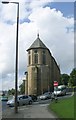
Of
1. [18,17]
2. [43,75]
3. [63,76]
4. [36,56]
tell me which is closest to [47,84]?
[43,75]

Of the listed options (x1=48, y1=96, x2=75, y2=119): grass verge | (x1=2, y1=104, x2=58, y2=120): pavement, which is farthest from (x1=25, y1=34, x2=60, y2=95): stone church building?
(x1=2, y1=104, x2=58, y2=120): pavement

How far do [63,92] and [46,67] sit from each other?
5182 centimetres

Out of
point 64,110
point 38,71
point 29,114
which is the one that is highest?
point 38,71

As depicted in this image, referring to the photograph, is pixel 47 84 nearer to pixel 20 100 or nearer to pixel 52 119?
pixel 20 100

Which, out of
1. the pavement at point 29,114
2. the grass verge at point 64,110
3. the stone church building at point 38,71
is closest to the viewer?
the grass verge at point 64,110

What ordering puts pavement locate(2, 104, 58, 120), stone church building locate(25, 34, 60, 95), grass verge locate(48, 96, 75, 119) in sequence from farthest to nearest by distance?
stone church building locate(25, 34, 60, 95)
pavement locate(2, 104, 58, 120)
grass verge locate(48, 96, 75, 119)

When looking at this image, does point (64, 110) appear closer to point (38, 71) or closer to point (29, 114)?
point (29, 114)

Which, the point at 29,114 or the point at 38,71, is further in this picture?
the point at 38,71

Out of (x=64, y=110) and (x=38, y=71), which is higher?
(x=38, y=71)

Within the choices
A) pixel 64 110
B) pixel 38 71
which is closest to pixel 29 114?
pixel 64 110

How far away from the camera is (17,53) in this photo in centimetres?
2891

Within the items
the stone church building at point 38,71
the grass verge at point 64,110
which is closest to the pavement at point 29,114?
the grass verge at point 64,110

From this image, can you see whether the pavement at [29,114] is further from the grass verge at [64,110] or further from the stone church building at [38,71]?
the stone church building at [38,71]

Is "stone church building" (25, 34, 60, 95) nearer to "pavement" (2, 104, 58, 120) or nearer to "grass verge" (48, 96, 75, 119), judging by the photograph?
"grass verge" (48, 96, 75, 119)
